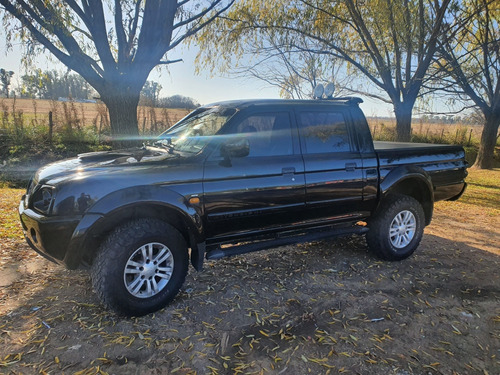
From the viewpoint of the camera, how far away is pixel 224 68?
1017 centimetres

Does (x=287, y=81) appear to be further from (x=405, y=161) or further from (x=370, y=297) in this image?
(x=370, y=297)

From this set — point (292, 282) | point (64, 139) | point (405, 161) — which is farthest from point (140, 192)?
point (64, 139)

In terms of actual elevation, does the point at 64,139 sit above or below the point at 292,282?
above

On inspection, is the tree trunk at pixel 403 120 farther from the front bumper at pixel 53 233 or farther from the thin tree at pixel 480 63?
the front bumper at pixel 53 233

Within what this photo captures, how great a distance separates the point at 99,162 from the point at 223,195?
1189 millimetres

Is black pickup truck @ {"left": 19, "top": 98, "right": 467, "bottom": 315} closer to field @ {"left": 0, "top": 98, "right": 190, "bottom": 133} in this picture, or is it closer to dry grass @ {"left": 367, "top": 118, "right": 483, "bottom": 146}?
field @ {"left": 0, "top": 98, "right": 190, "bottom": 133}

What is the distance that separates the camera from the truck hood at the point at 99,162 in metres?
2.88

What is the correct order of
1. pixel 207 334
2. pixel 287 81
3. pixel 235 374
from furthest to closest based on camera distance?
pixel 287 81 → pixel 207 334 → pixel 235 374

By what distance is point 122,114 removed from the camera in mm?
6734

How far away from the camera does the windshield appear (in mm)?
3396

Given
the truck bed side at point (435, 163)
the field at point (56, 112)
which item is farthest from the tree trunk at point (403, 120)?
the field at point (56, 112)

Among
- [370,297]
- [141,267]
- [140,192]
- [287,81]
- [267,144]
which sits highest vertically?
[287,81]

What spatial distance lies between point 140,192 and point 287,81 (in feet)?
Answer: 34.9

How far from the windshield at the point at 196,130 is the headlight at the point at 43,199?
1.20 m
